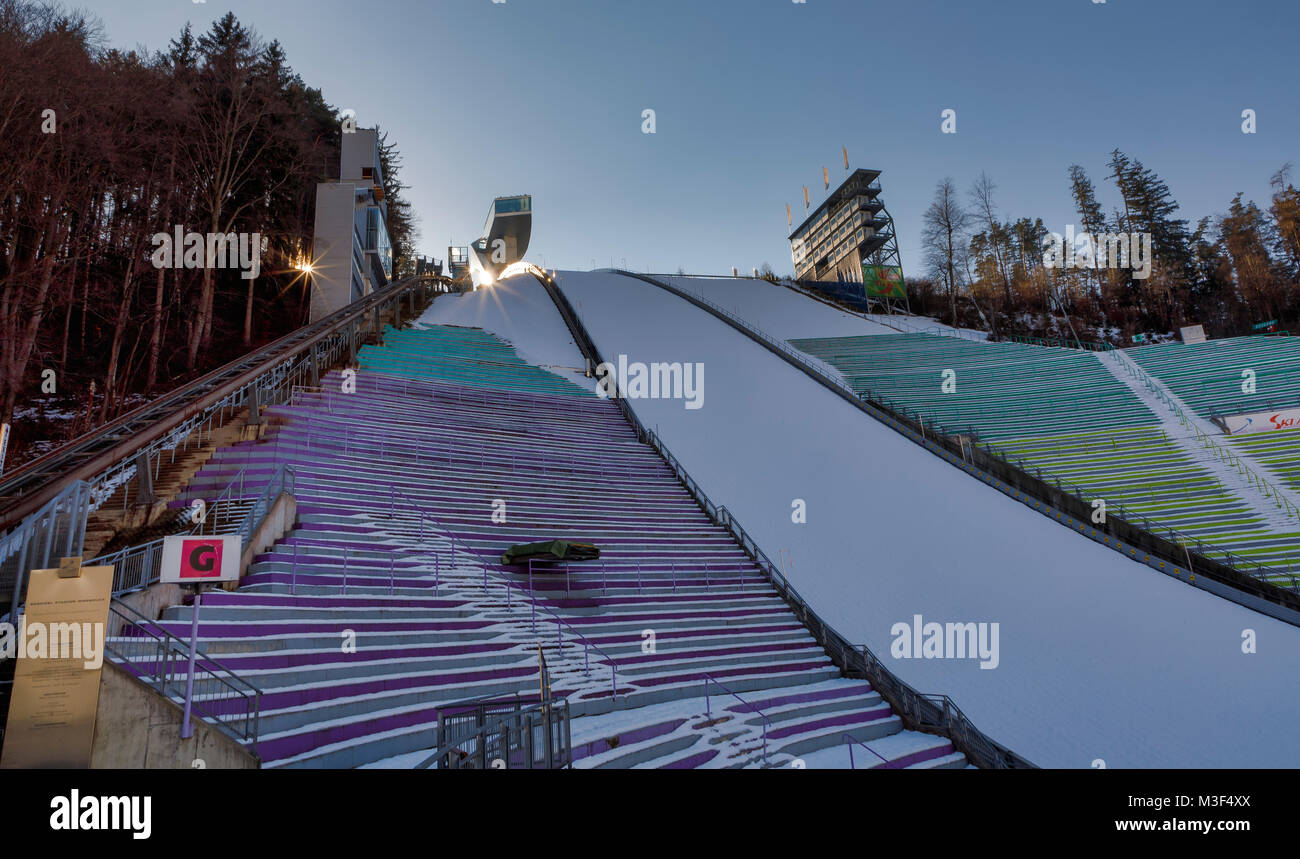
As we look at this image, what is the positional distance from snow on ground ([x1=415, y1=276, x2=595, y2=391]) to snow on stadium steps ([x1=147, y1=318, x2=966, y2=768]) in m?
10.1

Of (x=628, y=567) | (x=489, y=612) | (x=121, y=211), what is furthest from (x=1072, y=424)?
(x=121, y=211)

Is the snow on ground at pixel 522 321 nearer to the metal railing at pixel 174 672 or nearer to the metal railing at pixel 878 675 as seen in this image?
the metal railing at pixel 878 675

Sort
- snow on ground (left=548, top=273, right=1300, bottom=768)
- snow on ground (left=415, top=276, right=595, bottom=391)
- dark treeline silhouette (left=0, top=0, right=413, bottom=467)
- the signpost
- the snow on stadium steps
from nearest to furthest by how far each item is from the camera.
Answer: the signpost, the snow on stadium steps, snow on ground (left=548, top=273, right=1300, bottom=768), dark treeline silhouette (left=0, top=0, right=413, bottom=467), snow on ground (left=415, top=276, right=595, bottom=391)

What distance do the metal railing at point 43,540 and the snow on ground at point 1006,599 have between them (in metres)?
12.0

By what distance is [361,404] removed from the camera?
1925 cm

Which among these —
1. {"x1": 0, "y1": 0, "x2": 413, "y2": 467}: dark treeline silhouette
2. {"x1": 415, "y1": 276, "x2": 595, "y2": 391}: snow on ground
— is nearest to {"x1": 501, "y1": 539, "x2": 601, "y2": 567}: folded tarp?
{"x1": 0, "y1": 0, "x2": 413, "y2": 467}: dark treeline silhouette

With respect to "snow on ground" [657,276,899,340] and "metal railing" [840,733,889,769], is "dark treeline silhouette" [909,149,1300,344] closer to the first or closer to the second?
"snow on ground" [657,276,899,340]

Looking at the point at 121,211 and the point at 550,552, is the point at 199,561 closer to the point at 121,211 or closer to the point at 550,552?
the point at 550,552

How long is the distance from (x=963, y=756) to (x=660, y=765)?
14.9ft

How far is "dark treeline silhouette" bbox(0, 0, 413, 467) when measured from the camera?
15000 mm

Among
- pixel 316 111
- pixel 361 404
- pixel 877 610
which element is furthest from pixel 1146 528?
pixel 316 111

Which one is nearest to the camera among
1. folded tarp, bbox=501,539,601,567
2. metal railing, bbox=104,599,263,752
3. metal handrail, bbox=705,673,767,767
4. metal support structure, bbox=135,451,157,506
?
metal railing, bbox=104,599,263,752

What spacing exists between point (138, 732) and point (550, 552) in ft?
23.2
